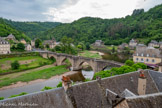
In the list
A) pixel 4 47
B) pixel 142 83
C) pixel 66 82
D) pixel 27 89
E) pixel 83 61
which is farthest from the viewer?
pixel 4 47

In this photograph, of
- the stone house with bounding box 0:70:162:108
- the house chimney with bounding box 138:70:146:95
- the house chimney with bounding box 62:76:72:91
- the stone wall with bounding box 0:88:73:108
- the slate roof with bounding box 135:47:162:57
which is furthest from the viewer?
the slate roof with bounding box 135:47:162:57

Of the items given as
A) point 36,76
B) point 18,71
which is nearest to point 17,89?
point 36,76

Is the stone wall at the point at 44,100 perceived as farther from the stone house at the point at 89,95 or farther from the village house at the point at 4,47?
the village house at the point at 4,47

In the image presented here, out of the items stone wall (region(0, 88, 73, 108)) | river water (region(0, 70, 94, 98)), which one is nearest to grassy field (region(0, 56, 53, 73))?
river water (region(0, 70, 94, 98))

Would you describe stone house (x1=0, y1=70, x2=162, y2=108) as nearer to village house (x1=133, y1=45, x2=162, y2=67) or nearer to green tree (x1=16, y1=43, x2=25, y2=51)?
village house (x1=133, y1=45, x2=162, y2=67)

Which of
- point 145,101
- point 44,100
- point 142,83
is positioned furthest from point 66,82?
point 142,83

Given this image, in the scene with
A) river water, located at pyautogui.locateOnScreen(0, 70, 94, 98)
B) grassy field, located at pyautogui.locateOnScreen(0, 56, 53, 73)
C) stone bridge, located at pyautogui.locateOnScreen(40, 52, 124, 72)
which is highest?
stone bridge, located at pyautogui.locateOnScreen(40, 52, 124, 72)

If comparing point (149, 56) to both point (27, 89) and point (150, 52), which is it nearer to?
point (150, 52)

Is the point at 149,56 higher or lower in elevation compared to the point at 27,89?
higher

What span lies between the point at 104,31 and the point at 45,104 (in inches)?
6739

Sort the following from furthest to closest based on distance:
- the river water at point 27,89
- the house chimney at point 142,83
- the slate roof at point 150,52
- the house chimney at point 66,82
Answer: the slate roof at point 150,52
the river water at point 27,89
the house chimney at point 142,83
the house chimney at point 66,82


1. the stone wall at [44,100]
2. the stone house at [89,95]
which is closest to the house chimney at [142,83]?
the stone house at [89,95]

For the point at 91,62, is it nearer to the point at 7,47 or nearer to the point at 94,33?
the point at 7,47

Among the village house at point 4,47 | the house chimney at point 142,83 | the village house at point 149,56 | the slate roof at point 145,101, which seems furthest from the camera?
the village house at point 4,47
